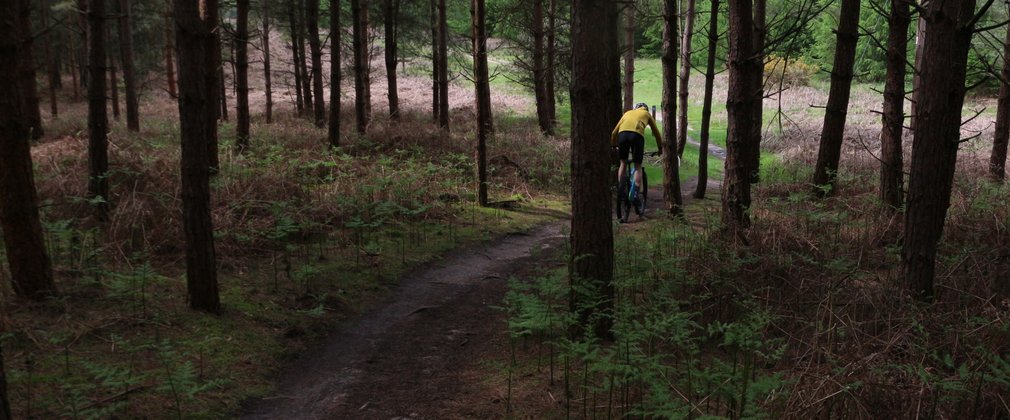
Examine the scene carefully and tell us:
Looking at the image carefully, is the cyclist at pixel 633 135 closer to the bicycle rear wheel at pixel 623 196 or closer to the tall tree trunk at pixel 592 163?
the bicycle rear wheel at pixel 623 196

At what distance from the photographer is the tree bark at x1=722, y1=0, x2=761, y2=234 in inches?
311

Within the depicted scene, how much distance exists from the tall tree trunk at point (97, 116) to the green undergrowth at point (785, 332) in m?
6.11

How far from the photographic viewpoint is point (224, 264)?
808cm

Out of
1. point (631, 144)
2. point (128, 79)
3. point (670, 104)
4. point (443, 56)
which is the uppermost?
point (443, 56)

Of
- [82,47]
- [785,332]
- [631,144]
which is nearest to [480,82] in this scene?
[631,144]

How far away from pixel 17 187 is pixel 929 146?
8004 millimetres

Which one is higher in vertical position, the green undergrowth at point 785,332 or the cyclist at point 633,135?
the cyclist at point 633,135

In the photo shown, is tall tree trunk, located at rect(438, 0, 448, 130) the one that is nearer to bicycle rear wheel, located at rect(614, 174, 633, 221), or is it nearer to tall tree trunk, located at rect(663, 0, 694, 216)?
tall tree trunk, located at rect(663, 0, 694, 216)

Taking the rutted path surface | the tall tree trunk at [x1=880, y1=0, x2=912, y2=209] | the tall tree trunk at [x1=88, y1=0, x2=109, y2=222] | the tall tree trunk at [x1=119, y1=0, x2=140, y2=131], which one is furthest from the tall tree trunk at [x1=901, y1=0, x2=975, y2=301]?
the tall tree trunk at [x1=119, y1=0, x2=140, y2=131]

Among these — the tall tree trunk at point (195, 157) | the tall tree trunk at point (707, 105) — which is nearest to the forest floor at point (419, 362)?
the tall tree trunk at point (195, 157)

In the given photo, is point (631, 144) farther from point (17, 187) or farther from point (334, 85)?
point (17, 187)

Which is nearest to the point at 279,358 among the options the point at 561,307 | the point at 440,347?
the point at 440,347

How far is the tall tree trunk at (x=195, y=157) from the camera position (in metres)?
6.05

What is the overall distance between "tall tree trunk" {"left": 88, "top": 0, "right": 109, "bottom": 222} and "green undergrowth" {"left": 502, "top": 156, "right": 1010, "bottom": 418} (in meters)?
6.11
